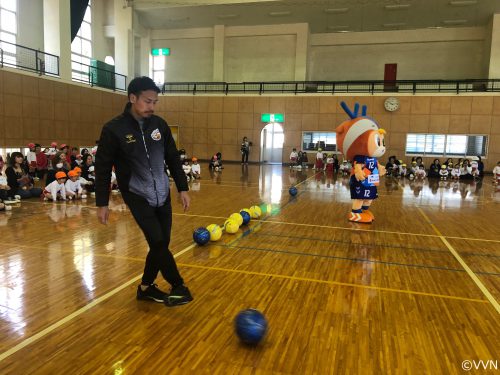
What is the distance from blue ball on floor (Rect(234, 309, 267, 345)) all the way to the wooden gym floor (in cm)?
8

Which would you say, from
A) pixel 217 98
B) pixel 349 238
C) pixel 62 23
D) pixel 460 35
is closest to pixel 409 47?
pixel 460 35

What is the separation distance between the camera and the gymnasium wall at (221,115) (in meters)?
16.7

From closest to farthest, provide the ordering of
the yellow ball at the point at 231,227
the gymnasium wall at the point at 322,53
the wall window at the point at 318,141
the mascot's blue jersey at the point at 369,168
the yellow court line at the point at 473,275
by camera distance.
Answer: the yellow court line at the point at 473,275 → the yellow ball at the point at 231,227 → the mascot's blue jersey at the point at 369,168 → the wall window at the point at 318,141 → the gymnasium wall at the point at 322,53

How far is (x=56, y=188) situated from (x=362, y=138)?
22.4 feet

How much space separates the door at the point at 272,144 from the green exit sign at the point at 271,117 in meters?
0.45

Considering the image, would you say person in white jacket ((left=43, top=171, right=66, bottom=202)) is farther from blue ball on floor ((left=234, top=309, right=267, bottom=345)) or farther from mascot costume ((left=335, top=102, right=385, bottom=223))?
blue ball on floor ((left=234, top=309, right=267, bottom=345))

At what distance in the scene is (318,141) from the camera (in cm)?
2330

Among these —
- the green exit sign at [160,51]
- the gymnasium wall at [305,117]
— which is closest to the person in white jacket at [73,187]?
the gymnasium wall at [305,117]

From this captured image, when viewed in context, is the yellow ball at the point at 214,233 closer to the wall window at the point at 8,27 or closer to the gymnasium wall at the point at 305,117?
the wall window at the point at 8,27

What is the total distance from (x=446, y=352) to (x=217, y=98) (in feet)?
75.6

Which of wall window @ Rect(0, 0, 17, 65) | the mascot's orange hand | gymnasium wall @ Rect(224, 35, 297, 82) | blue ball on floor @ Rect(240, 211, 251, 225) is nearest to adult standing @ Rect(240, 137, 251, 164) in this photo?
gymnasium wall @ Rect(224, 35, 297, 82)

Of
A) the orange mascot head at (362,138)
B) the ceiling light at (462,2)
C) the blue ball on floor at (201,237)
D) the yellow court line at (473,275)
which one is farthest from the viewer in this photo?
the ceiling light at (462,2)

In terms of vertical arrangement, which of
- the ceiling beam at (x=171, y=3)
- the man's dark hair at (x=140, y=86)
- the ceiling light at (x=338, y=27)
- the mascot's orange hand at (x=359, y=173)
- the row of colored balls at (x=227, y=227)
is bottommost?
the row of colored balls at (x=227, y=227)

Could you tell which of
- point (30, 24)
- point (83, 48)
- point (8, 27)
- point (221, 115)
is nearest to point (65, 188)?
point (8, 27)
